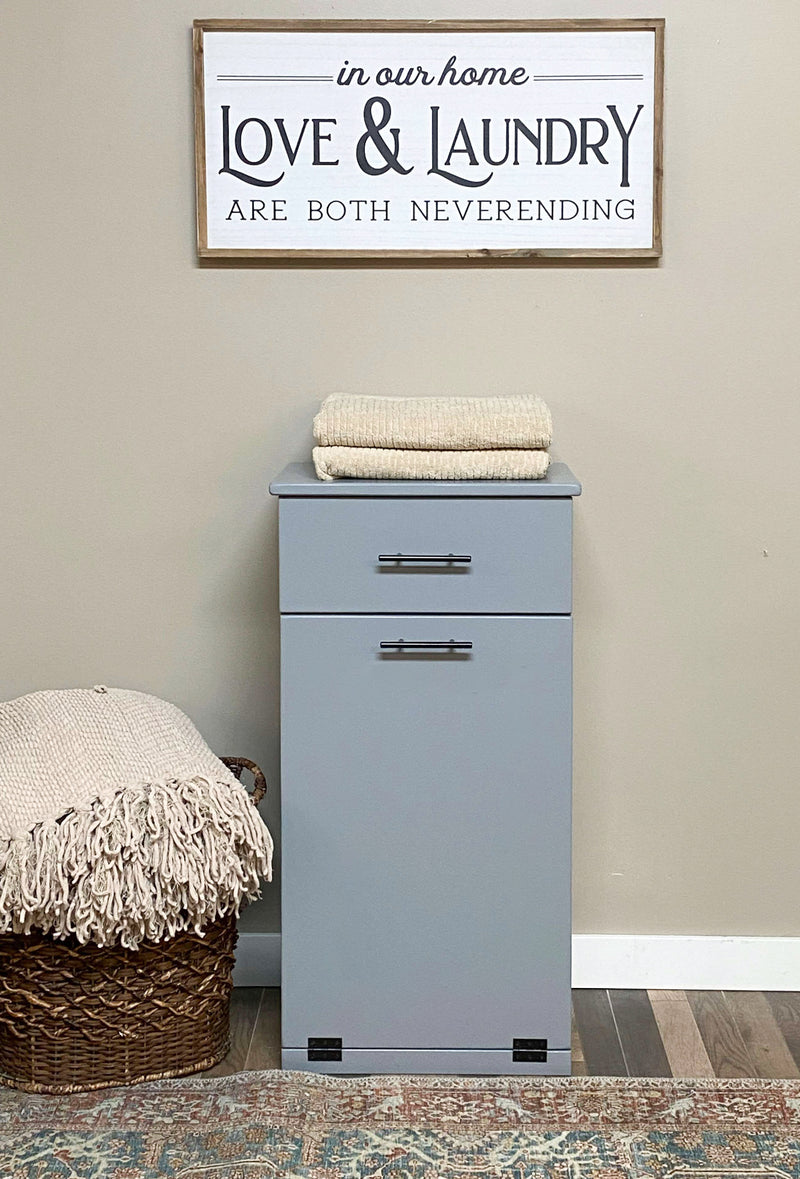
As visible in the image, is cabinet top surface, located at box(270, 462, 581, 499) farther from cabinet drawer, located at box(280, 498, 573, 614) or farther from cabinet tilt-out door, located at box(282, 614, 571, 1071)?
cabinet tilt-out door, located at box(282, 614, 571, 1071)

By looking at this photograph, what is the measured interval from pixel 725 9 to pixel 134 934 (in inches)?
67.7

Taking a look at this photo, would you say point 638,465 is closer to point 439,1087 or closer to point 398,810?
point 398,810

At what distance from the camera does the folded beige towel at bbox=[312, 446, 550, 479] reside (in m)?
1.93

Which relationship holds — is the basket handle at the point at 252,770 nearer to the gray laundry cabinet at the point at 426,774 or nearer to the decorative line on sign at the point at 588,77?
the gray laundry cabinet at the point at 426,774

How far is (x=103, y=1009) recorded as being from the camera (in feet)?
6.31

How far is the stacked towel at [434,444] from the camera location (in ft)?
6.33

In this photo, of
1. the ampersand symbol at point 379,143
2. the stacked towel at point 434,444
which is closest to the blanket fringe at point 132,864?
the stacked towel at point 434,444

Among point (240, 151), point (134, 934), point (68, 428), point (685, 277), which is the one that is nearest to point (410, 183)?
point (240, 151)

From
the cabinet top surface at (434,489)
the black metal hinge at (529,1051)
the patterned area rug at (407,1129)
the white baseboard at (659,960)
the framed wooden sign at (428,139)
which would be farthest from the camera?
the white baseboard at (659,960)

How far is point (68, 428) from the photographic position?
7.39 ft

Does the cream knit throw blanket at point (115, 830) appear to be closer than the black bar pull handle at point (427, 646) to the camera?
Yes

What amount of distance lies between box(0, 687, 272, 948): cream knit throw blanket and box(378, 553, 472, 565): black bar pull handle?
404 mm

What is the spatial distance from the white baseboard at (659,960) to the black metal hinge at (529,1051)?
1.12ft

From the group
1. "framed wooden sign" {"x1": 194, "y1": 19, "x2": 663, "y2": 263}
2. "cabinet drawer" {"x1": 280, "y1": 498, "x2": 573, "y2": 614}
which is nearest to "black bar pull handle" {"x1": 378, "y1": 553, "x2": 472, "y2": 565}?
"cabinet drawer" {"x1": 280, "y1": 498, "x2": 573, "y2": 614}
